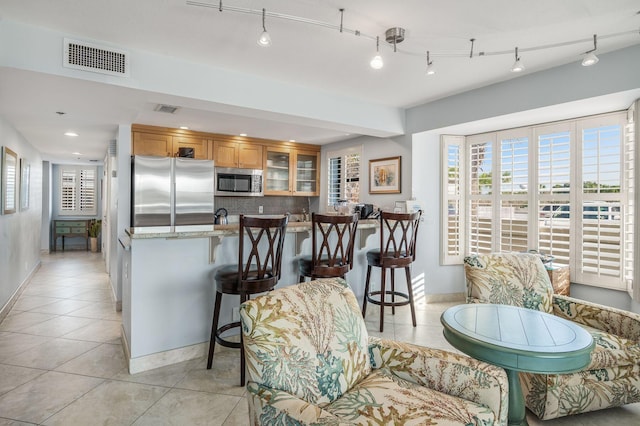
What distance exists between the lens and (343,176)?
5.65 m

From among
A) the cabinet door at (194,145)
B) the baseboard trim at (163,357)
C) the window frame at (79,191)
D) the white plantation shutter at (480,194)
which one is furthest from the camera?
the window frame at (79,191)

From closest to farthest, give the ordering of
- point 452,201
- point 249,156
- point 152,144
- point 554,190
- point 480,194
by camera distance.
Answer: point 554,190, point 480,194, point 452,201, point 152,144, point 249,156

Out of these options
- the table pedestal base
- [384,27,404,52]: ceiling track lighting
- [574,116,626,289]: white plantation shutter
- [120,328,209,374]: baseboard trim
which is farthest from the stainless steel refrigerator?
[574,116,626,289]: white plantation shutter

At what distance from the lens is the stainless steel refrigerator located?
162 inches

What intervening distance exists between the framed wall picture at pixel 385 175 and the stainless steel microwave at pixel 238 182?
Result: 6.06 feet

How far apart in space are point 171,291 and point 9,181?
272 cm

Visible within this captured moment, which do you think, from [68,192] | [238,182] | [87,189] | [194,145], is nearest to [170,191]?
[194,145]

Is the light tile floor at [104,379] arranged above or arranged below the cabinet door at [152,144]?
below

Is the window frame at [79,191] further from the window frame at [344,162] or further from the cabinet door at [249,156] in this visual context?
the window frame at [344,162]

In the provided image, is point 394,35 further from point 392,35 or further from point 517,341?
point 517,341

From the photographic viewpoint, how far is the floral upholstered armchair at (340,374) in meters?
1.24

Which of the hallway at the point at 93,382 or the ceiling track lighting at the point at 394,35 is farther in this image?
the ceiling track lighting at the point at 394,35

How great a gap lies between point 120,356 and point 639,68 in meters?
4.55

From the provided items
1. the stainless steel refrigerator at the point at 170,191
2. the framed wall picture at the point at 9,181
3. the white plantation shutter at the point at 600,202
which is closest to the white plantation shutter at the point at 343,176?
the stainless steel refrigerator at the point at 170,191
